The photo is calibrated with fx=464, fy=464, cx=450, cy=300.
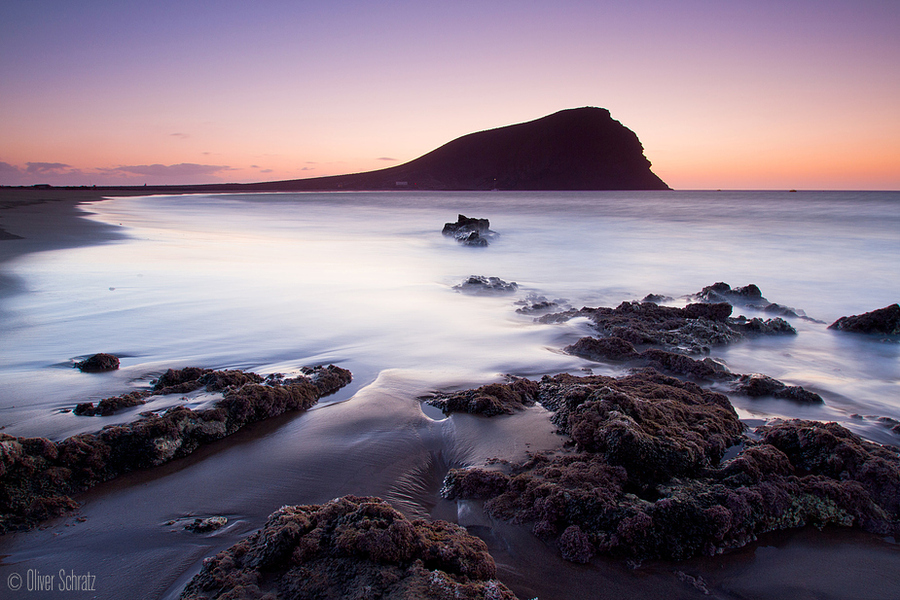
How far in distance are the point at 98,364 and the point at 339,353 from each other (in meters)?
1.96

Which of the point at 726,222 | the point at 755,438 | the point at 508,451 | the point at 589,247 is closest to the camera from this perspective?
the point at 508,451

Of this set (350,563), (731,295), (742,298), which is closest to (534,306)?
(731,295)

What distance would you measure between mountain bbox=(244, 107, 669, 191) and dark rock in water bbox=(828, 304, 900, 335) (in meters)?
109

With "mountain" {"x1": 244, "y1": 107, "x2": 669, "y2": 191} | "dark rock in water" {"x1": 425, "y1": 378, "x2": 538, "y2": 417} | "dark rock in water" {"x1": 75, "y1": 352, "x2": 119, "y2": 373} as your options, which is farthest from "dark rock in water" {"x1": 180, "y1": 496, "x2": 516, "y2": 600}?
"mountain" {"x1": 244, "y1": 107, "x2": 669, "y2": 191}

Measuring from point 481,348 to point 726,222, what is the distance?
944 inches

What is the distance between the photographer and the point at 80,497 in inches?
87.2

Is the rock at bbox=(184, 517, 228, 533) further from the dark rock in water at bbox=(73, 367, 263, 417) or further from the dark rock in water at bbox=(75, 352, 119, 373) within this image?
the dark rock in water at bbox=(75, 352, 119, 373)

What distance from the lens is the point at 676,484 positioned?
88.4 inches

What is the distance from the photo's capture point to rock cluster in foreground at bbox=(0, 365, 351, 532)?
207cm

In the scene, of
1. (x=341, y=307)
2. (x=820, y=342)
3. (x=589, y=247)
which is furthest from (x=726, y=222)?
(x=341, y=307)

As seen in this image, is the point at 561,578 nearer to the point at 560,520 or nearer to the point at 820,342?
the point at 560,520

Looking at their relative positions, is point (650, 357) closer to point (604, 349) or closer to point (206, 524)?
point (604, 349)

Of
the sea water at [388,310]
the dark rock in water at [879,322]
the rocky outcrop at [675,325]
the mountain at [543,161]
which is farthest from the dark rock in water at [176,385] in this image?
the mountain at [543,161]

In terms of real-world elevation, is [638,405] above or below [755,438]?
above
